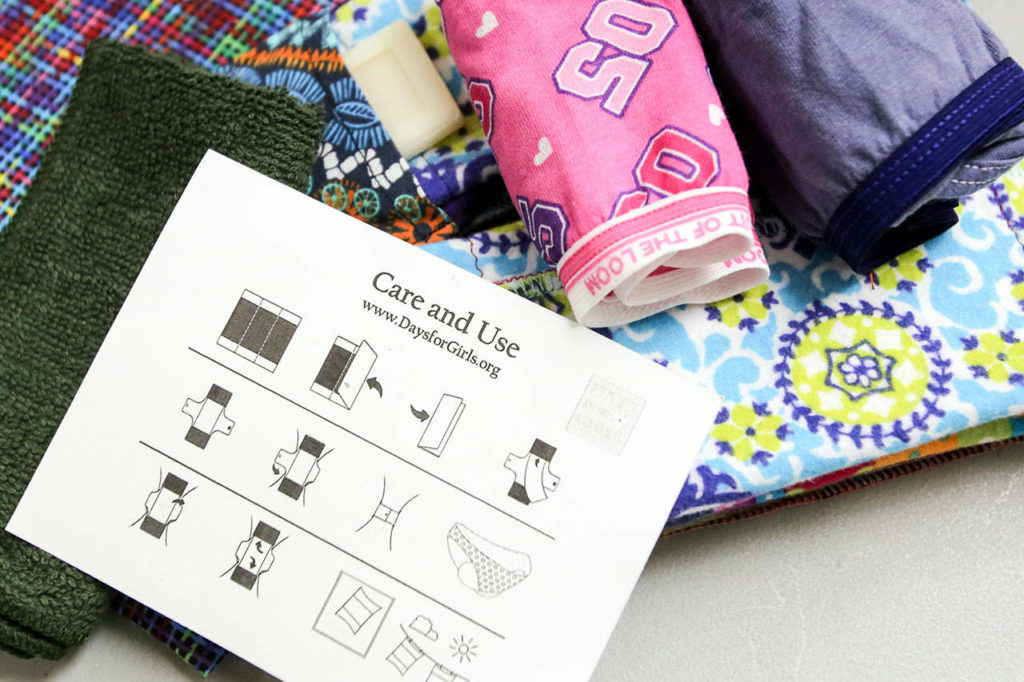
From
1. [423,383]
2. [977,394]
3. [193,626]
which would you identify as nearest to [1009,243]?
[977,394]

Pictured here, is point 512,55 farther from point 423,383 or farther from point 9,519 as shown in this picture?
point 9,519

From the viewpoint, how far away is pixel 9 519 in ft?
1.55

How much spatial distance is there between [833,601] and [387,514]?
29cm

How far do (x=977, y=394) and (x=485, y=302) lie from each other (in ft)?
0.96

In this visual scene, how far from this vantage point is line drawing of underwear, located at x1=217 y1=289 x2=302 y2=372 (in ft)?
1.55

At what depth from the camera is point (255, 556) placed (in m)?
0.46

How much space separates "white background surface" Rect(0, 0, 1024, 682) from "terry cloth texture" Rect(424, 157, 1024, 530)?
0.04 metres

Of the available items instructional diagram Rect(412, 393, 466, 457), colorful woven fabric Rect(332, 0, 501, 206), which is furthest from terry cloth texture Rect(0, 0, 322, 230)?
instructional diagram Rect(412, 393, 466, 457)

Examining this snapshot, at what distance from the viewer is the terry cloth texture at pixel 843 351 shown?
0.46 m

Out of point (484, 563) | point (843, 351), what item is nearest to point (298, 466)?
point (484, 563)

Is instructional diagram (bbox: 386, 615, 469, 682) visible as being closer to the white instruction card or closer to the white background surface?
the white instruction card

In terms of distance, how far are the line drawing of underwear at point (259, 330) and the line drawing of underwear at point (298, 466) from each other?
51mm

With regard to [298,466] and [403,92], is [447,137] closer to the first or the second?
[403,92]

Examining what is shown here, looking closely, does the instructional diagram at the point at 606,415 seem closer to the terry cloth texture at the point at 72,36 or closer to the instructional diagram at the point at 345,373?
the instructional diagram at the point at 345,373
